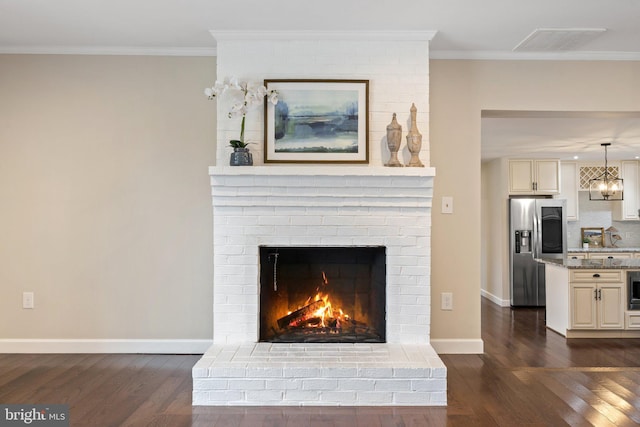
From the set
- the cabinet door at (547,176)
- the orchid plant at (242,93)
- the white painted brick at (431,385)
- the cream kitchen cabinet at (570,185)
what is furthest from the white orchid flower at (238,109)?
the cream kitchen cabinet at (570,185)

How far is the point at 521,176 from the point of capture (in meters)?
6.96

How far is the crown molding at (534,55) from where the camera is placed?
3566mm

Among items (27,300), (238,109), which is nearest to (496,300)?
(238,109)

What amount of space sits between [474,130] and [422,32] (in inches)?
34.3

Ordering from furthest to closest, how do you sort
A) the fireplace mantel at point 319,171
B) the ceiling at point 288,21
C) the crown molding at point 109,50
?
1. the crown molding at point 109,50
2. the fireplace mantel at point 319,171
3. the ceiling at point 288,21

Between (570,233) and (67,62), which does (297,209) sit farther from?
(570,233)

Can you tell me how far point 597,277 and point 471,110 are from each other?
2.24 metres

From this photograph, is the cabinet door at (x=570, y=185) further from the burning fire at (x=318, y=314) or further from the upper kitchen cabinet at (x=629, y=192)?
the burning fire at (x=318, y=314)

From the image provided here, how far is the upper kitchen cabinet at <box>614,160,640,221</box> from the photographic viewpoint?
24.6 ft

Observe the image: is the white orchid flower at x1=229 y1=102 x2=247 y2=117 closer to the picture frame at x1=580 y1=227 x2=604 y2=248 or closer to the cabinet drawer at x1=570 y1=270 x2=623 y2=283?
the cabinet drawer at x1=570 y1=270 x2=623 y2=283

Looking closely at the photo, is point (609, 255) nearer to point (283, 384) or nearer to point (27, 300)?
point (283, 384)

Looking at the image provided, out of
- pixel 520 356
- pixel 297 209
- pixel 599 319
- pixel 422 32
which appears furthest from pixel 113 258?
pixel 599 319

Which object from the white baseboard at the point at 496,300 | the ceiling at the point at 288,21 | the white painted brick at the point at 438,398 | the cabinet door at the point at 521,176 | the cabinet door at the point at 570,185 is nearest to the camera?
the white painted brick at the point at 438,398

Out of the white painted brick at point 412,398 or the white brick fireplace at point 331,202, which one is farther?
the white brick fireplace at point 331,202
